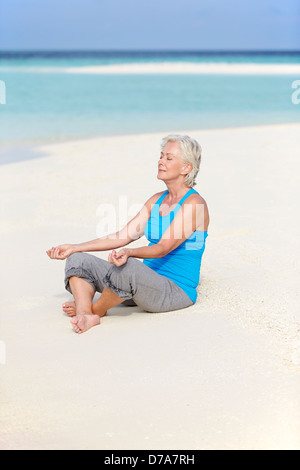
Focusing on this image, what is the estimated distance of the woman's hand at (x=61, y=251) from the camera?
360 cm

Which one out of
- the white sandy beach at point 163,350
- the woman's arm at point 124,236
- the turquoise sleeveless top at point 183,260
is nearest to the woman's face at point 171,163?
the turquoise sleeveless top at point 183,260

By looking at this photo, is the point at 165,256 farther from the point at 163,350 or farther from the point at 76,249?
the point at 163,350

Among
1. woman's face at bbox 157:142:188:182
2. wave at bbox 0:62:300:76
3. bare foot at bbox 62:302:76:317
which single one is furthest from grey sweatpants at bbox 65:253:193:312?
wave at bbox 0:62:300:76

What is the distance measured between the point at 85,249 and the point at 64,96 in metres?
17.2

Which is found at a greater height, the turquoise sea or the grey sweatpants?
the turquoise sea

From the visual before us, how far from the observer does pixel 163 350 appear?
123 inches

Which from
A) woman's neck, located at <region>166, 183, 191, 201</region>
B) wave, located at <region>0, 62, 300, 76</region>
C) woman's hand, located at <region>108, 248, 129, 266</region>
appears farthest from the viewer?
wave, located at <region>0, 62, 300, 76</region>

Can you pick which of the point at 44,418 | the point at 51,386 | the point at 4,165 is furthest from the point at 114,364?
the point at 4,165

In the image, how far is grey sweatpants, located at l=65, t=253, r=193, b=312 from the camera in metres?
3.32

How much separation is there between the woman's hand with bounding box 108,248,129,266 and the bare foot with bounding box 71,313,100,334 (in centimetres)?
37

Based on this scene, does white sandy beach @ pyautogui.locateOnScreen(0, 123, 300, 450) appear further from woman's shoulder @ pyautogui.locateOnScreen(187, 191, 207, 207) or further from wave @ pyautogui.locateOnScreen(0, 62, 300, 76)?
wave @ pyautogui.locateOnScreen(0, 62, 300, 76)

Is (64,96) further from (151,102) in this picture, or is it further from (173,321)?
(173,321)

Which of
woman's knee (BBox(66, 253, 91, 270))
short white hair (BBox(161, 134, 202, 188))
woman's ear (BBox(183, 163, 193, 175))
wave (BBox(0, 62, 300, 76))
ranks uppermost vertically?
wave (BBox(0, 62, 300, 76))

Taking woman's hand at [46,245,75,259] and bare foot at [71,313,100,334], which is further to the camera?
woman's hand at [46,245,75,259]
